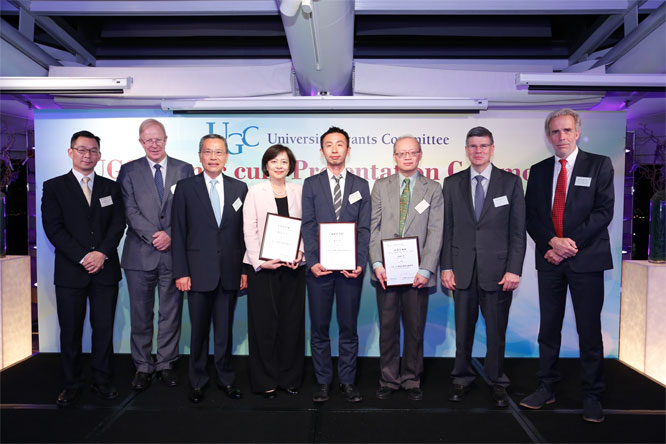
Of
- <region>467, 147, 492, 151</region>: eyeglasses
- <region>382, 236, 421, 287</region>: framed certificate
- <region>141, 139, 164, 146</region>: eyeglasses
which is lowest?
<region>382, 236, 421, 287</region>: framed certificate

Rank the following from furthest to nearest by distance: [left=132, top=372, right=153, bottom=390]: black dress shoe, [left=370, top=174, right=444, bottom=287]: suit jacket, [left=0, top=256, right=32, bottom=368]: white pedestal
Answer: [left=0, top=256, right=32, bottom=368]: white pedestal → [left=132, top=372, right=153, bottom=390]: black dress shoe → [left=370, top=174, right=444, bottom=287]: suit jacket

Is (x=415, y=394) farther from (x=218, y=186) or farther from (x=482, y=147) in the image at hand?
(x=218, y=186)

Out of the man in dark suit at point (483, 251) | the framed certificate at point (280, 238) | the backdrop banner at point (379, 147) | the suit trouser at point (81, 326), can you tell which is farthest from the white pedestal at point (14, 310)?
the man in dark suit at point (483, 251)

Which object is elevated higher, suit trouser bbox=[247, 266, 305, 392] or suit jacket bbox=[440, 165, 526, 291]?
suit jacket bbox=[440, 165, 526, 291]

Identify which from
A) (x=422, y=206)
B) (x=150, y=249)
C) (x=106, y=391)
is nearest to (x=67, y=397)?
(x=106, y=391)

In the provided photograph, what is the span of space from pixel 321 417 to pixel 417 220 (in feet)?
5.03

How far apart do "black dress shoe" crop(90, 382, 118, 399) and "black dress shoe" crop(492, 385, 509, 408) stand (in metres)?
2.81

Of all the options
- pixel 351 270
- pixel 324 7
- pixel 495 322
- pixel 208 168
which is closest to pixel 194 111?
pixel 208 168

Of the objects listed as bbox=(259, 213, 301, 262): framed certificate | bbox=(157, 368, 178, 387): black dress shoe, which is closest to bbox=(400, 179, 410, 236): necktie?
bbox=(259, 213, 301, 262): framed certificate

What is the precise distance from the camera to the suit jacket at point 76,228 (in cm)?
296

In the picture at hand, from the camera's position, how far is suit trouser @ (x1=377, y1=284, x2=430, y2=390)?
3.04 m

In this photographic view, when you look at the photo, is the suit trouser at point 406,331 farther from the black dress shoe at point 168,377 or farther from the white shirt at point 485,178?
the black dress shoe at point 168,377

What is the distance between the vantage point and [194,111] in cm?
402

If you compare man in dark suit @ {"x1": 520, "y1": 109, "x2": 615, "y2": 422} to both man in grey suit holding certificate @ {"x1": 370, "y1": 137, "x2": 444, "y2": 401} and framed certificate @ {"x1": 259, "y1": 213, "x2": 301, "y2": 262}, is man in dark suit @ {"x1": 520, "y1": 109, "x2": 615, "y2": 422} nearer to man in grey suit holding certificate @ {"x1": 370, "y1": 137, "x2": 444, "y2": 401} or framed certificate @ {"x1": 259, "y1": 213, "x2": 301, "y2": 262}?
man in grey suit holding certificate @ {"x1": 370, "y1": 137, "x2": 444, "y2": 401}
